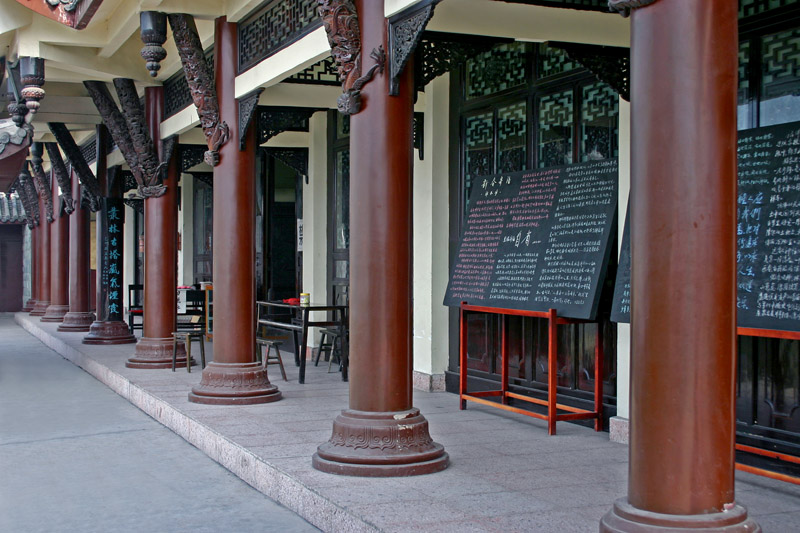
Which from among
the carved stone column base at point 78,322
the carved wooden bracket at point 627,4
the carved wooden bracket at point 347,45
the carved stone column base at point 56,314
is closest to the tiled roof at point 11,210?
the carved stone column base at point 56,314

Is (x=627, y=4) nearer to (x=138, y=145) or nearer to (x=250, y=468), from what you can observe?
(x=250, y=468)

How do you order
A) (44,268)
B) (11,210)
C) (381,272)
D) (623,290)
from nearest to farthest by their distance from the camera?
(381,272)
(623,290)
(44,268)
(11,210)

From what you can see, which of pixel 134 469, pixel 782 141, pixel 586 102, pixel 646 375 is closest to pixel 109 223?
pixel 134 469

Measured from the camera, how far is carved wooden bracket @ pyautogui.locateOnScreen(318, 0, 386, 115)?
207 inches

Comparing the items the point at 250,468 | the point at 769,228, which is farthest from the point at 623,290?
the point at 250,468

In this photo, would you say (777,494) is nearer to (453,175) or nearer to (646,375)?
(646,375)

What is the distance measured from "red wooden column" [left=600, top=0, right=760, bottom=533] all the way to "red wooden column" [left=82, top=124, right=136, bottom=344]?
38.5 ft

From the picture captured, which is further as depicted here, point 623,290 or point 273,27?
point 273,27

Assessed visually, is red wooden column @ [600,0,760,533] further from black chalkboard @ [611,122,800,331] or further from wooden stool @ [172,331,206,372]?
Result: wooden stool @ [172,331,206,372]

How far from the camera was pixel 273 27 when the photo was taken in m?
7.19

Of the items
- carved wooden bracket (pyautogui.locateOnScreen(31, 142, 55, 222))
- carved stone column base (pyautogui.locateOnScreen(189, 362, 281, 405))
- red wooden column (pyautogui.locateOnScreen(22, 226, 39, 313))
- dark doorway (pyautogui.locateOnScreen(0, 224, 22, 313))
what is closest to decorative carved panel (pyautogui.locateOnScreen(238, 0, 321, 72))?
carved stone column base (pyautogui.locateOnScreen(189, 362, 281, 405))

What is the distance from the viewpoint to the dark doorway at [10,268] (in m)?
29.6

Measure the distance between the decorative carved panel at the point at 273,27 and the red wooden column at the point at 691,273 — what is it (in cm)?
363

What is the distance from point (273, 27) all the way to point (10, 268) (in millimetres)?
25492
